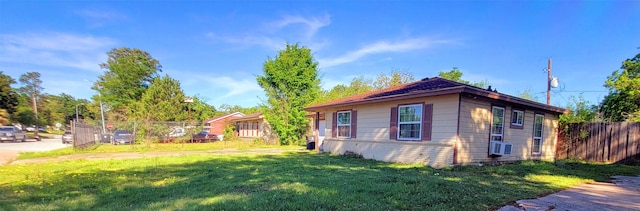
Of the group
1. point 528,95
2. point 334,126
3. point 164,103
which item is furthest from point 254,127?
point 528,95

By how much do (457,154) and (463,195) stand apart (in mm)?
3773

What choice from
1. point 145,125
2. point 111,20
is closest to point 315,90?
point 145,125

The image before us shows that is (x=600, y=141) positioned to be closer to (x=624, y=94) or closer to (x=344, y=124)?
(x=624, y=94)

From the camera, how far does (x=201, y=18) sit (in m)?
12.5

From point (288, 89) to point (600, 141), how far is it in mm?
16337

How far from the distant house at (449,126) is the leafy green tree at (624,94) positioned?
5687mm

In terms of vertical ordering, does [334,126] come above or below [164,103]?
below

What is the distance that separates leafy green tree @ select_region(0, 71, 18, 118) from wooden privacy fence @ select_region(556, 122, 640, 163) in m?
15.8

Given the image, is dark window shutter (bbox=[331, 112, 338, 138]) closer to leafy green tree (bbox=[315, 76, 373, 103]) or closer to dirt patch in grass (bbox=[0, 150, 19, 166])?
dirt patch in grass (bbox=[0, 150, 19, 166])

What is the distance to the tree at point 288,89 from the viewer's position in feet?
66.8

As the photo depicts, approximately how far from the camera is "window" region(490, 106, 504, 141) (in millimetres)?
9000

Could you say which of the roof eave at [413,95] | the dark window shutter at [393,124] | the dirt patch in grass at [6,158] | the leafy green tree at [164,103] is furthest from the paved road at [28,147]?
the dark window shutter at [393,124]

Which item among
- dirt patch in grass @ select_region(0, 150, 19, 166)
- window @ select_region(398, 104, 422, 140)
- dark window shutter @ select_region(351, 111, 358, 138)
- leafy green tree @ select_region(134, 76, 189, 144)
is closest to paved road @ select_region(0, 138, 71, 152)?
dirt patch in grass @ select_region(0, 150, 19, 166)

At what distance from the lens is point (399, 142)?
958cm
